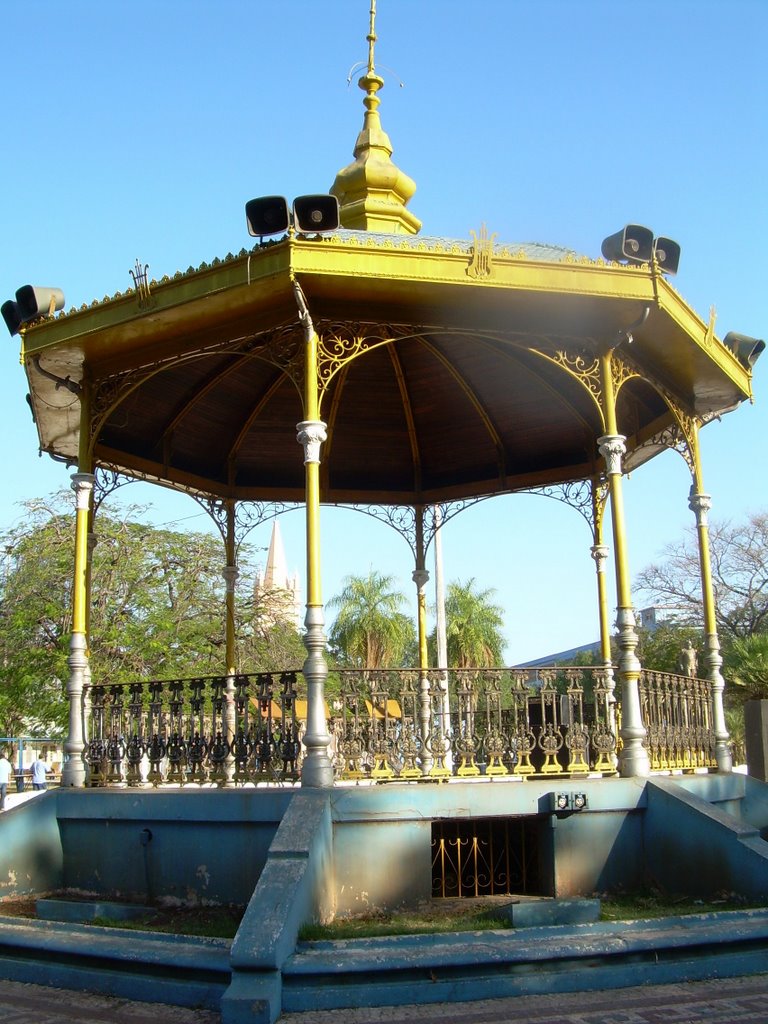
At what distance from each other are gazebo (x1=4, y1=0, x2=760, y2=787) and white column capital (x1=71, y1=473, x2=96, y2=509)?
25 mm

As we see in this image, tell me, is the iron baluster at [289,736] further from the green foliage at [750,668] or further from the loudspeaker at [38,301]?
the green foliage at [750,668]

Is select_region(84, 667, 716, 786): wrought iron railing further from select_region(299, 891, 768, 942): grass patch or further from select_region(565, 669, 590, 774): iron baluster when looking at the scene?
select_region(299, 891, 768, 942): grass patch

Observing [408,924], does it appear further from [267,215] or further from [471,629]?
[471,629]

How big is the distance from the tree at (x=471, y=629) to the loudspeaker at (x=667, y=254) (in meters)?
28.8

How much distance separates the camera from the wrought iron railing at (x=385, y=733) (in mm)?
9578

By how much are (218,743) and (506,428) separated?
7.09 m

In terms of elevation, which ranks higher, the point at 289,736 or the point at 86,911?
the point at 289,736

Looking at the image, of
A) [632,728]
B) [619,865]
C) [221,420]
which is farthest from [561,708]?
[221,420]

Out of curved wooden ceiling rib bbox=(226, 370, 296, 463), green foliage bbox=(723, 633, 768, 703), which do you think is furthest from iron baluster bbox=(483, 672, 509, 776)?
green foliage bbox=(723, 633, 768, 703)

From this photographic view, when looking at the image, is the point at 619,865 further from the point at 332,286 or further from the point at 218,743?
the point at 332,286

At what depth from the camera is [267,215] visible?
977 centimetres

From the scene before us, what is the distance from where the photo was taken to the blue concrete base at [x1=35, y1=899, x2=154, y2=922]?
8.99 metres

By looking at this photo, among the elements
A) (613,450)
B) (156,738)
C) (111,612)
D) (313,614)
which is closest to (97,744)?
(156,738)

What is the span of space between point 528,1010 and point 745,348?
8.79 meters
